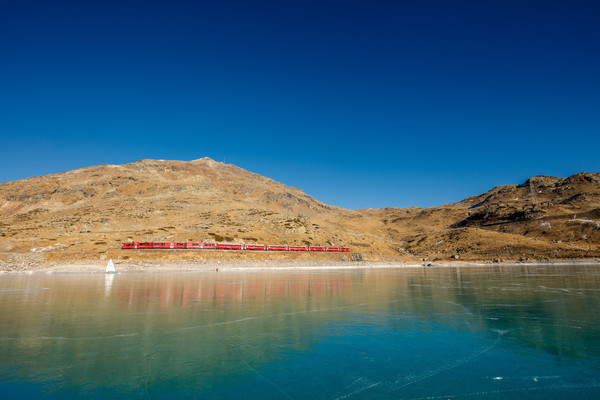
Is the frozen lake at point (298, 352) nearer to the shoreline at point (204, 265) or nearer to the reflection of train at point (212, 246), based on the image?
the shoreline at point (204, 265)

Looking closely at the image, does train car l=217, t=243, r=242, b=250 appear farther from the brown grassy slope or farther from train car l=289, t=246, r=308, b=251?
the brown grassy slope

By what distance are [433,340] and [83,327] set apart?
1357 cm

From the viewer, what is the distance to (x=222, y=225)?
115m

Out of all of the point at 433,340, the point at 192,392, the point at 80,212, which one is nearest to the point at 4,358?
the point at 192,392

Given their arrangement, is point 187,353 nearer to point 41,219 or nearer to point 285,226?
point 285,226

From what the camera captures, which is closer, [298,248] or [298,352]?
[298,352]

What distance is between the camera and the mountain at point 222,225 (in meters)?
84.7

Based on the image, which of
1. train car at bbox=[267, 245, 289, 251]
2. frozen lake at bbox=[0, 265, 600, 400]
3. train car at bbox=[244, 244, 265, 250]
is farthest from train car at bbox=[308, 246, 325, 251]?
frozen lake at bbox=[0, 265, 600, 400]

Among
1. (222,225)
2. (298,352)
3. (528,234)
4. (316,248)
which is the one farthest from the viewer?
(222,225)

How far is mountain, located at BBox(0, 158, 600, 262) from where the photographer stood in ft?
278

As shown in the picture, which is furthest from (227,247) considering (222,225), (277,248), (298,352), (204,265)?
(298,352)

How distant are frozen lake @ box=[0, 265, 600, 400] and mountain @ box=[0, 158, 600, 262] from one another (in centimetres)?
5980

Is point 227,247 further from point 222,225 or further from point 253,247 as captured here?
point 222,225

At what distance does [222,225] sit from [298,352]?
354 feet
